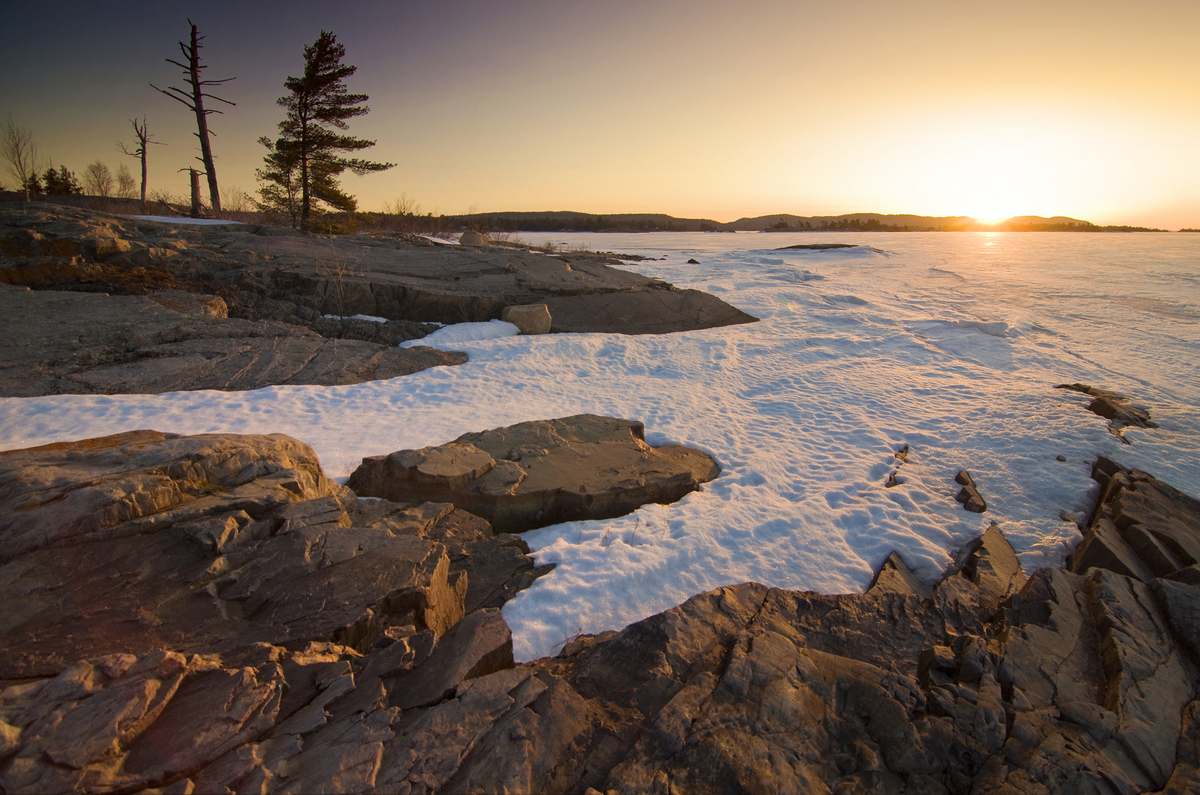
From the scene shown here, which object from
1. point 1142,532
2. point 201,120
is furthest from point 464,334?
point 201,120

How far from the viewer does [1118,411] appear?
687 cm

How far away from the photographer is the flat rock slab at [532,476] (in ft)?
15.6

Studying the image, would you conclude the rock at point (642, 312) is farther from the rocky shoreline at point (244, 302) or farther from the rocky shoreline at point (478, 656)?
the rocky shoreline at point (478, 656)

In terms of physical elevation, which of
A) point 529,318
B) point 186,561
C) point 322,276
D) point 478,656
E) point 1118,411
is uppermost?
point 322,276

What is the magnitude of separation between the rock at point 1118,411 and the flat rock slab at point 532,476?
5.38 m

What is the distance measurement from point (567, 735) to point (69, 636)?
2398 millimetres

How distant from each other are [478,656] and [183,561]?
183 centimetres

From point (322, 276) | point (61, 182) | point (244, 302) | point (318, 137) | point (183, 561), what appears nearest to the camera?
point (183, 561)

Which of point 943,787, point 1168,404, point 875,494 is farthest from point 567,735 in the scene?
point 1168,404

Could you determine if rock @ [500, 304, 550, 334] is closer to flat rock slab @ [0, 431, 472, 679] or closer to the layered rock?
the layered rock

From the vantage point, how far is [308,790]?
1793mm

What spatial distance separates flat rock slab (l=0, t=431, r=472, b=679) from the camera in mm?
2529

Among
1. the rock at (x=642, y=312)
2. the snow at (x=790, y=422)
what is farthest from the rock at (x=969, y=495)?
the rock at (x=642, y=312)

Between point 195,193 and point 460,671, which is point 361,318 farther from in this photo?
point 195,193
